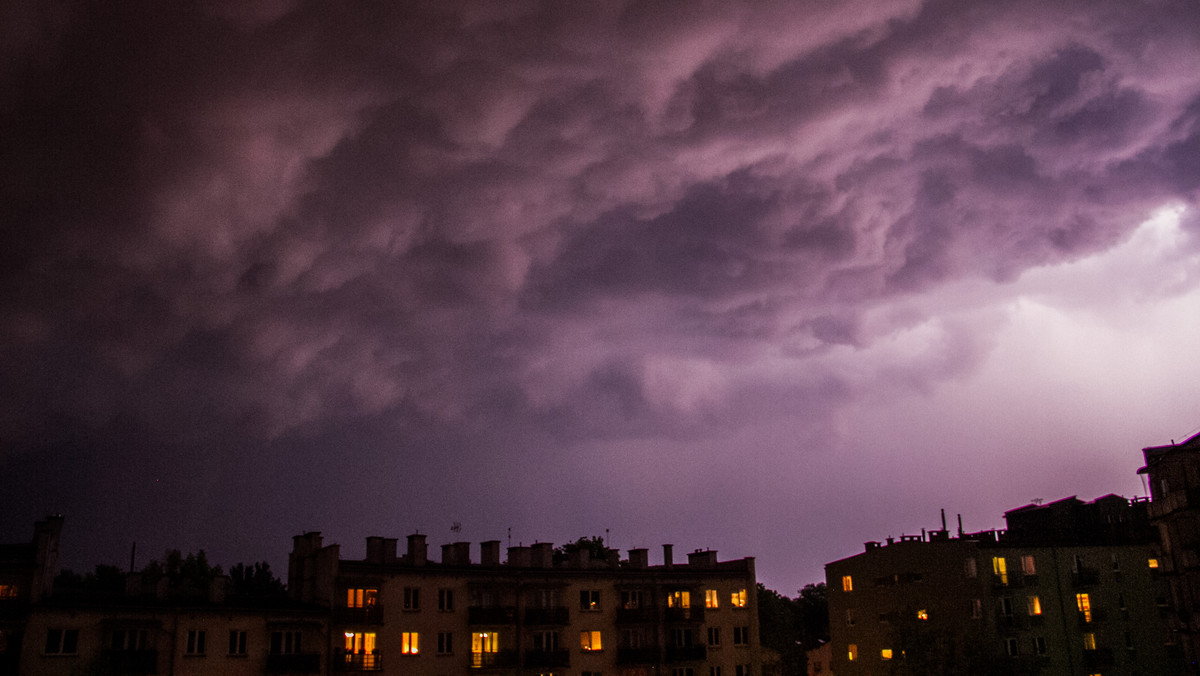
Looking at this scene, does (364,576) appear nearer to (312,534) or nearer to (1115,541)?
(312,534)

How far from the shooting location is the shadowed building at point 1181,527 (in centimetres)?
7844

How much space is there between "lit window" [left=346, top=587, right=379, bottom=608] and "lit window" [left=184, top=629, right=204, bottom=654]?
10.8 m

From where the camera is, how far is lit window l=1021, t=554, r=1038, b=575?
95.9 metres

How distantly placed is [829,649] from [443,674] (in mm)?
58656

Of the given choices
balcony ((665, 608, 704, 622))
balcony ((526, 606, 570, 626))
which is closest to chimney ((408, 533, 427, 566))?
balcony ((526, 606, 570, 626))

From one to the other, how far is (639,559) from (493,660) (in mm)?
18917

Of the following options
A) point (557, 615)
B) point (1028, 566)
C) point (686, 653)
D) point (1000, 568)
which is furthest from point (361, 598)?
point (1028, 566)

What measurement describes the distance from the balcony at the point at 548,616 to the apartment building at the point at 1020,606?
114 feet

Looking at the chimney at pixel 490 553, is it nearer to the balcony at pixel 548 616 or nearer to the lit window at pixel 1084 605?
the balcony at pixel 548 616

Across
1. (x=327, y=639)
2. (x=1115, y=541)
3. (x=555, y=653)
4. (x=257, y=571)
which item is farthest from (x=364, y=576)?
(x=1115, y=541)

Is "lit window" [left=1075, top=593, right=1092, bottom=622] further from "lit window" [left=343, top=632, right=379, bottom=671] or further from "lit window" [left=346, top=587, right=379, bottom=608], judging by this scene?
"lit window" [left=346, top=587, right=379, bottom=608]

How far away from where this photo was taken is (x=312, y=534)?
76.0 m

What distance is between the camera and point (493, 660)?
3093 inches

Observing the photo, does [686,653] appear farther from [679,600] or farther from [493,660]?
[493,660]
